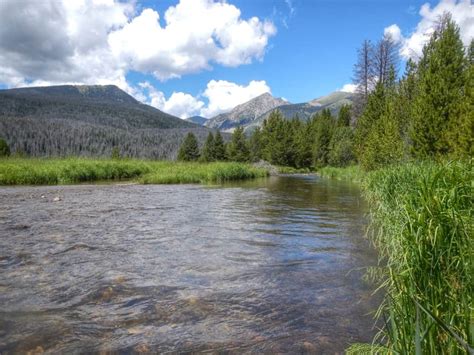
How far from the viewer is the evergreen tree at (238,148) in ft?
228

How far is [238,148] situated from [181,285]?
213 ft

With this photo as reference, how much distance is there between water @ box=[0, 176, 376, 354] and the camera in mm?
3873

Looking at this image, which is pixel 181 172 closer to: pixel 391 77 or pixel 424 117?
pixel 424 117

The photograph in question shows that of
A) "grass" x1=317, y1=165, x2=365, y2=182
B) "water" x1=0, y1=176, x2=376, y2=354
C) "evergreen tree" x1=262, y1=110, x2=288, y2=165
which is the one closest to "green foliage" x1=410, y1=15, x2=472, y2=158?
"grass" x1=317, y1=165, x2=365, y2=182

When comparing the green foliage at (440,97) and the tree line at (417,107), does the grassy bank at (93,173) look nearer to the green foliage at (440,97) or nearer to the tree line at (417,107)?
the tree line at (417,107)

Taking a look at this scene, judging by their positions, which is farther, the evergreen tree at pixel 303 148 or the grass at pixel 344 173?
the evergreen tree at pixel 303 148

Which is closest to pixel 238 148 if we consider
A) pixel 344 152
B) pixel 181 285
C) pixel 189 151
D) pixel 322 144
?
pixel 189 151

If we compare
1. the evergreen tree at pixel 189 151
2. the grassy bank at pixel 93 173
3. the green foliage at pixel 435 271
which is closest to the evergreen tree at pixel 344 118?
the evergreen tree at pixel 189 151

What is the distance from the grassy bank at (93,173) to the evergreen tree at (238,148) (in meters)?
34.0

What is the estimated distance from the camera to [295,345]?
3.74m

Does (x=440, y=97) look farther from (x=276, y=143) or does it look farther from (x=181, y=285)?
(x=276, y=143)

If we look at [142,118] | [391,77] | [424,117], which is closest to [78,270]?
[424,117]

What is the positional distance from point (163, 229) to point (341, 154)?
4888 centimetres

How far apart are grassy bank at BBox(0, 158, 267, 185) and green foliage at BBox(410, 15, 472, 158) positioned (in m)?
15.5
